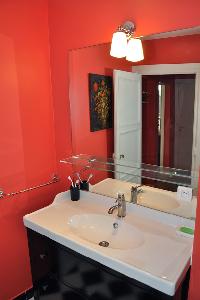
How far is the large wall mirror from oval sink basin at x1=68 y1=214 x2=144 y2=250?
299 millimetres

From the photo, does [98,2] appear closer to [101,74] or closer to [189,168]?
[101,74]

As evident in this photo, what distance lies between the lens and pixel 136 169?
1.71 metres

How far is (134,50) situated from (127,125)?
1.58 feet

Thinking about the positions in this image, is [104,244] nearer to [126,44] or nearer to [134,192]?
[134,192]

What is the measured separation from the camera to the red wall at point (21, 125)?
65.2 inches

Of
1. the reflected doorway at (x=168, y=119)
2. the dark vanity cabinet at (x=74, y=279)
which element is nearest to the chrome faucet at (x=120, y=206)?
the reflected doorway at (x=168, y=119)

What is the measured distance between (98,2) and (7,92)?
81cm

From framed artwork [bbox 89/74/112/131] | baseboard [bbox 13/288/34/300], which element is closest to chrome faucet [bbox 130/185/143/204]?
framed artwork [bbox 89/74/112/131]

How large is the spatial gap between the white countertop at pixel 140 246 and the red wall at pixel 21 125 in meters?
0.24

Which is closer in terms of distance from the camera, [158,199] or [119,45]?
[119,45]

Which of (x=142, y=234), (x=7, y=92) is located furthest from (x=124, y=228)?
(x=7, y=92)

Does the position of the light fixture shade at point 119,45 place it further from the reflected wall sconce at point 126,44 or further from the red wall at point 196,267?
the red wall at point 196,267

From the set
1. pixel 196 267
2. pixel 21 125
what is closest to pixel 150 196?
pixel 196 267

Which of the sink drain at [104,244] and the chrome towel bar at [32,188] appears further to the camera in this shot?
the chrome towel bar at [32,188]
